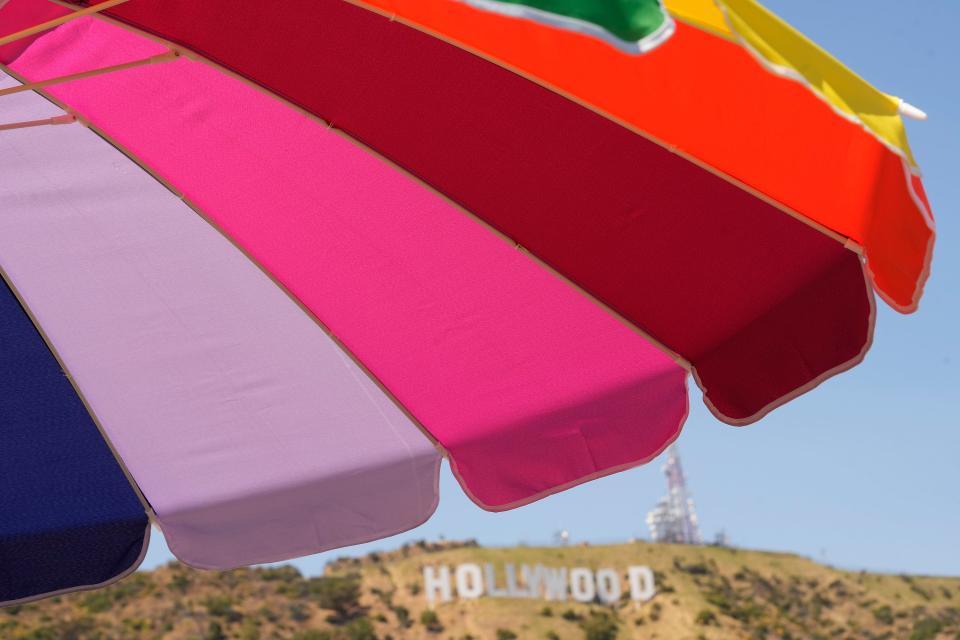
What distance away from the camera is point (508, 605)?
5222cm

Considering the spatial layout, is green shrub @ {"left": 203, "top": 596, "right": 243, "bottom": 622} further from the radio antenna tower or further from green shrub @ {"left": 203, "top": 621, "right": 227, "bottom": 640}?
the radio antenna tower

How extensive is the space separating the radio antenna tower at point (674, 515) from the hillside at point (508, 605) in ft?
11.3

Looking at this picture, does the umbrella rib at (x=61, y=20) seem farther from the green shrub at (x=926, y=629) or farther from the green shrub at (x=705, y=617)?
the green shrub at (x=926, y=629)

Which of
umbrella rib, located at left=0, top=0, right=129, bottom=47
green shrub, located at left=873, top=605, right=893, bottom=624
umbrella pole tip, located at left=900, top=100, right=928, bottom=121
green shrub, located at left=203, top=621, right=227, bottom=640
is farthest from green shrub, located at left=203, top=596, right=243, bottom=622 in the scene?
umbrella pole tip, located at left=900, top=100, right=928, bottom=121

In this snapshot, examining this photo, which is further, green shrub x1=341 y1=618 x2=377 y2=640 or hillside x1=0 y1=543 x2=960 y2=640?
green shrub x1=341 y1=618 x2=377 y2=640

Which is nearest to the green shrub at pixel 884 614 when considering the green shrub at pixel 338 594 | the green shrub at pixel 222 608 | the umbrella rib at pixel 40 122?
the green shrub at pixel 338 594

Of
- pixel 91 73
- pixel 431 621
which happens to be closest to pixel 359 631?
pixel 431 621

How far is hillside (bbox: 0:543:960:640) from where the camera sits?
4612cm

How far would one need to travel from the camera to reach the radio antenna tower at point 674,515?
208 ft

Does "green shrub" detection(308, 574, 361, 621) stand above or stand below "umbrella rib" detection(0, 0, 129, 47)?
below

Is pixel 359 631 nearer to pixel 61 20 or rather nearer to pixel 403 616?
pixel 403 616

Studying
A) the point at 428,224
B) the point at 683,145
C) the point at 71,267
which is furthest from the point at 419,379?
the point at 683,145

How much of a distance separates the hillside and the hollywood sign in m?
0.41

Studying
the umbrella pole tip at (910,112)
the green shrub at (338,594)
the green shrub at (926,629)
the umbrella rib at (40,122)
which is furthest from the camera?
the green shrub at (338,594)
